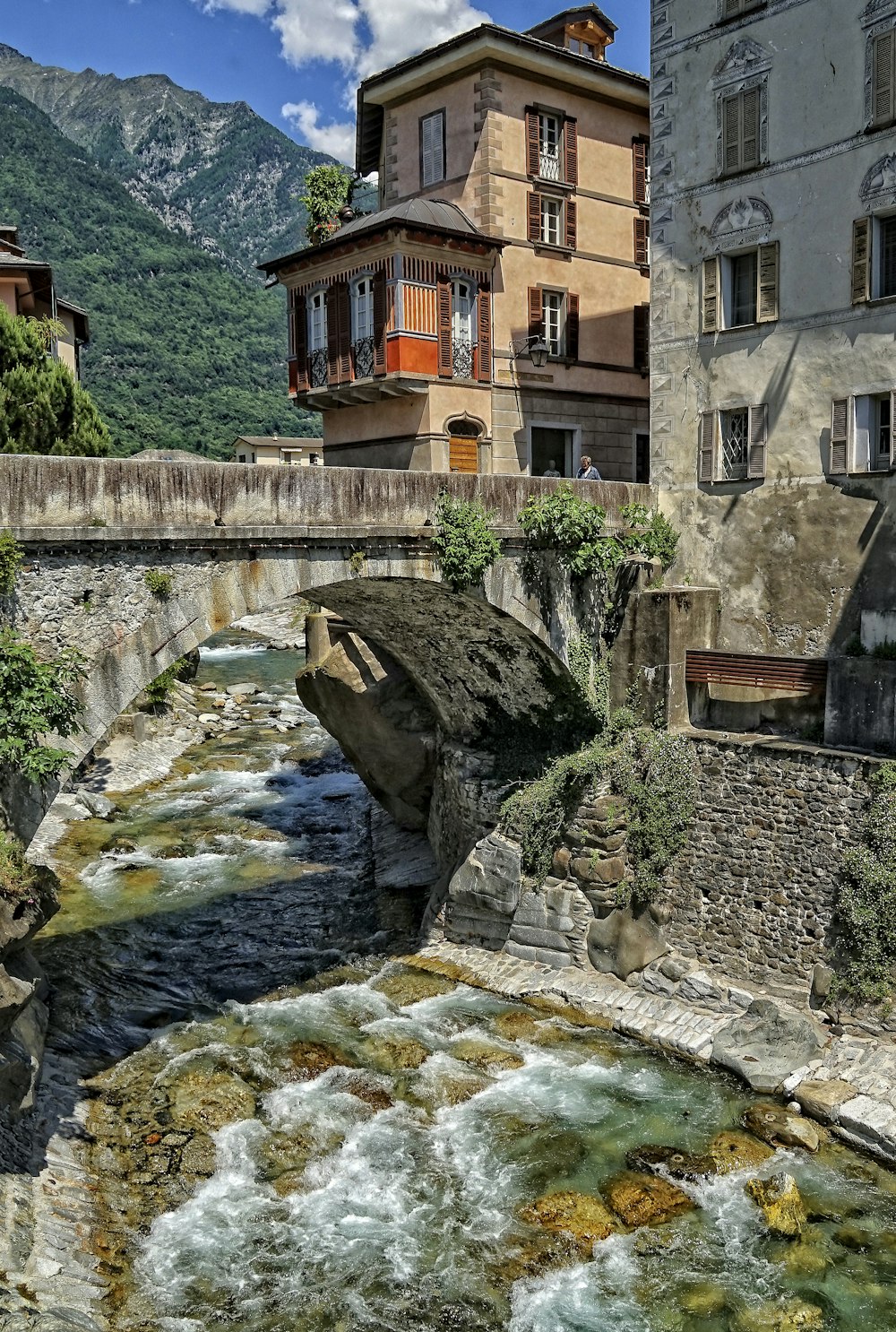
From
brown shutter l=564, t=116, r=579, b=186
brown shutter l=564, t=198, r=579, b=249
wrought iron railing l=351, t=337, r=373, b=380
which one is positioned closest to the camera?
wrought iron railing l=351, t=337, r=373, b=380

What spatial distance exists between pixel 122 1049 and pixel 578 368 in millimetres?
17767

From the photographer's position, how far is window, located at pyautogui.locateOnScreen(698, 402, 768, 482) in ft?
63.1

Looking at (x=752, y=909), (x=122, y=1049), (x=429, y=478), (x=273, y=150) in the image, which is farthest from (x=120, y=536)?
→ (x=273, y=150)

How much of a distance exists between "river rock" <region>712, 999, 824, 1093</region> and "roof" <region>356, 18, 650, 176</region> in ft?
65.0

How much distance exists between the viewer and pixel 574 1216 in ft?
40.6

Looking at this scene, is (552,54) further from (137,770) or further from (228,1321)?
(228,1321)

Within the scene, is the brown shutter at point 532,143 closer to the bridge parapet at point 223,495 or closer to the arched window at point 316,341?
the arched window at point 316,341

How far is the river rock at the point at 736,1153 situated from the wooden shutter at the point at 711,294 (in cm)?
1326

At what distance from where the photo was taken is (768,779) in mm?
16906

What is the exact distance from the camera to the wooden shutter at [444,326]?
74.5 feet

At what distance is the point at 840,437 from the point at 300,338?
12168 millimetres

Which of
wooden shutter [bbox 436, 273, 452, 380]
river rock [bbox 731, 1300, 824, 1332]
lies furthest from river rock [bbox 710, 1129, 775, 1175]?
wooden shutter [bbox 436, 273, 452, 380]

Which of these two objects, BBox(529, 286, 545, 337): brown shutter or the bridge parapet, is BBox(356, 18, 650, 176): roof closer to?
BBox(529, 286, 545, 337): brown shutter

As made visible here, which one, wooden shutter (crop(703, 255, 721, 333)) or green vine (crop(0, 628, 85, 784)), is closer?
green vine (crop(0, 628, 85, 784))
